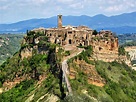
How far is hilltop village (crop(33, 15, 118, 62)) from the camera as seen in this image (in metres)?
58.6

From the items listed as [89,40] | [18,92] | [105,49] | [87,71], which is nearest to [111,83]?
[87,71]

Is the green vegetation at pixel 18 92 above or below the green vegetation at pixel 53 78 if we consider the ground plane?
below

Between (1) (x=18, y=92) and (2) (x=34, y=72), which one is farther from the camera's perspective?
(2) (x=34, y=72)

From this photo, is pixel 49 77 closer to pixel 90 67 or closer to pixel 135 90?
pixel 90 67

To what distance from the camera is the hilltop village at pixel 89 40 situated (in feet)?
192

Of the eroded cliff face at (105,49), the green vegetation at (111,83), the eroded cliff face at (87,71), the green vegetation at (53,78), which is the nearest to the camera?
the green vegetation at (53,78)

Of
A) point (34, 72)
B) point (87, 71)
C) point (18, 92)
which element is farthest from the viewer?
point (34, 72)

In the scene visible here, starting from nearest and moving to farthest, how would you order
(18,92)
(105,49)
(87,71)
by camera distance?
(87,71)
(18,92)
(105,49)

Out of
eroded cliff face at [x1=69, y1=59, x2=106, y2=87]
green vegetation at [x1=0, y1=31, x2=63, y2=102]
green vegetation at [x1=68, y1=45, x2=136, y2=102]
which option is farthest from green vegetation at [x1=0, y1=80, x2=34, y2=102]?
green vegetation at [x1=68, y1=45, x2=136, y2=102]

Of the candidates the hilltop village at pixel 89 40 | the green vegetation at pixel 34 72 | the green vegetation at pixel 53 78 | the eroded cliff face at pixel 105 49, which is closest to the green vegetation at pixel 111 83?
the green vegetation at pixel 53 78

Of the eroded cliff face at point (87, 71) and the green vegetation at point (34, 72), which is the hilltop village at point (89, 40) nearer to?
the green vegetation at point (34, 72)

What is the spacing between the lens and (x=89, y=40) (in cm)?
5850

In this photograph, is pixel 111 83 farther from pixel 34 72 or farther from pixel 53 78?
pixel 34 72

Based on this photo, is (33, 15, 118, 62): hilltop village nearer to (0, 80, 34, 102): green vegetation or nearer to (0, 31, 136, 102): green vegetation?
(0, 31, 136, 102): green vegetation
